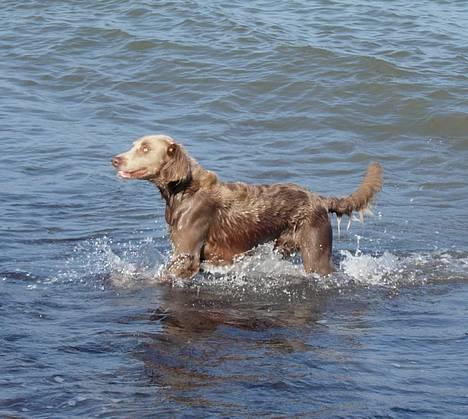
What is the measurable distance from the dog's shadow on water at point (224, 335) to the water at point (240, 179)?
0.9 inches

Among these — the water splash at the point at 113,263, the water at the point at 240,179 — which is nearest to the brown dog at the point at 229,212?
the water at the point at 240,179

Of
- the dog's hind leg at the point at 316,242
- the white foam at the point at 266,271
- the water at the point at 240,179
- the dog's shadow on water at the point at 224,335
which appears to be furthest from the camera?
the white foam at the point at 266,271

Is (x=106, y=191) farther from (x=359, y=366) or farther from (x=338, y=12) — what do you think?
(x=338, y=12)

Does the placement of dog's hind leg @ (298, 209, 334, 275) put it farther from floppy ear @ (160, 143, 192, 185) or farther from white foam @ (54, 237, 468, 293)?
floppy ear @ (160, 143, 192, 185)

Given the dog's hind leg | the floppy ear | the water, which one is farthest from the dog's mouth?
the dog's hind leg

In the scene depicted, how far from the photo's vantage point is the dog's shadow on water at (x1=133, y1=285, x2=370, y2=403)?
6844mm

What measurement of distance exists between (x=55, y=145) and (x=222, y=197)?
5.17 meters

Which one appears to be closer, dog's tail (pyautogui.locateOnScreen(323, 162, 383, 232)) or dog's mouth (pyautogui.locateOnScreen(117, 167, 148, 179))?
dog's mouth (pyautogui.locateOnScreen(117, 167, 148, 179))

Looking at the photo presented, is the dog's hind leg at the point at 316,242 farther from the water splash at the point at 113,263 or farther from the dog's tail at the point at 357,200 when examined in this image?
the water splash at the point at 113,263

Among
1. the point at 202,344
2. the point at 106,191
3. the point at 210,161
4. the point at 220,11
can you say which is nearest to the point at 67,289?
the point at 202,344

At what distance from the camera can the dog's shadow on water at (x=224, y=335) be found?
6844mm

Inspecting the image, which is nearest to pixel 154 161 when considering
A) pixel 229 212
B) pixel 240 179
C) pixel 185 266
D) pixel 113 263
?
pixel 229 212

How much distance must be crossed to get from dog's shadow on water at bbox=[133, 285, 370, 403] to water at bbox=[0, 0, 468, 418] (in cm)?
2

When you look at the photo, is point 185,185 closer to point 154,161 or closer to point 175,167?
point 175,167
